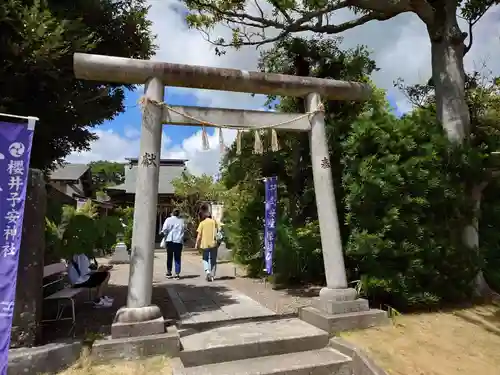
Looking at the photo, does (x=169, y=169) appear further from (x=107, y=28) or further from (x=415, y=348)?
(x=415, y=348)

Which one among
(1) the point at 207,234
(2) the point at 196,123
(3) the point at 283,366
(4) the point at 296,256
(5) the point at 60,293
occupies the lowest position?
(3) the point at 283,366

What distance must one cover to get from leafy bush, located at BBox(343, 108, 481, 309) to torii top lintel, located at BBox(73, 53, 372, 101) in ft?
2.84

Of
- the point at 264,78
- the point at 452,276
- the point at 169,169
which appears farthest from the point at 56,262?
the point at 169,169

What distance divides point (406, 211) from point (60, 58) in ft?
18.6

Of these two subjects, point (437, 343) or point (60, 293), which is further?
point (60, 293)

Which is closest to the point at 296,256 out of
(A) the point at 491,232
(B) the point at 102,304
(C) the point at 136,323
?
(A) the point at 491,232

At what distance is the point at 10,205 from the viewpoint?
3.95 meters

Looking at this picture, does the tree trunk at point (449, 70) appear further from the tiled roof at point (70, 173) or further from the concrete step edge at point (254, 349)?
the tiled roof at point (70, 173)

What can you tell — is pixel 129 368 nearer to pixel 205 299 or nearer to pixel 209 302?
pixel 209 302

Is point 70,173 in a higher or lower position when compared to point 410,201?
higher

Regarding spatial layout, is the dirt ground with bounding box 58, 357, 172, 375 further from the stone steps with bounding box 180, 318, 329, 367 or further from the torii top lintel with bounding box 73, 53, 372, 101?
the torii top lintel with bounding box 73, 53, 372, 101

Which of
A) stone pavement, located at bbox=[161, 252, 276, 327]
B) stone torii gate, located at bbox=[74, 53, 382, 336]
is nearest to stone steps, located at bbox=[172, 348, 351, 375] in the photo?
stone torii gate, located at bbox=[74, 53, 382, 336]

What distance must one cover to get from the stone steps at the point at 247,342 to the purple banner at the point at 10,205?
2.04 meters

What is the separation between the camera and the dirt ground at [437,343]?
4.56 metres
